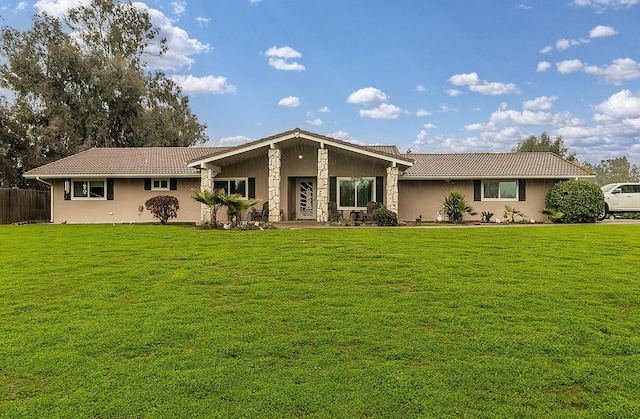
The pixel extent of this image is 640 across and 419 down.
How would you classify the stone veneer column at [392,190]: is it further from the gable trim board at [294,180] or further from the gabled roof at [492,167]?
the gabled roof at [492,167]

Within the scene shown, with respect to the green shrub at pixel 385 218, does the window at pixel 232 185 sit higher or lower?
higher

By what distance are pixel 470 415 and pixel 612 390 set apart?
1343 millimetres

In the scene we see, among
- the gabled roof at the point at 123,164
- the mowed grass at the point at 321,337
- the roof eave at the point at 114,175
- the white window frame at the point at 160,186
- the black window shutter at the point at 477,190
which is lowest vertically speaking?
the mowed grass at the point at 321,337

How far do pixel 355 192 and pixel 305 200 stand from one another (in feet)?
9.22

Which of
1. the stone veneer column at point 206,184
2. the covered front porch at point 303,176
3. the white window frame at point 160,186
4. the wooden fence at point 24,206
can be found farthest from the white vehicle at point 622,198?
the wooden fence at point 24,206

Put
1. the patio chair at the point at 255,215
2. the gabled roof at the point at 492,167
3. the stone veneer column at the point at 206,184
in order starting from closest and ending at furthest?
the stone veneer column at the point at 206,184 → the patio chair at the point at 255,215 → the gabled roof at the point at 492,167

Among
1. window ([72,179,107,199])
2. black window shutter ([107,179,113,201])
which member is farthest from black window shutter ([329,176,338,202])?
window ([72,179,107,199])

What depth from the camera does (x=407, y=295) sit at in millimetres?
6043

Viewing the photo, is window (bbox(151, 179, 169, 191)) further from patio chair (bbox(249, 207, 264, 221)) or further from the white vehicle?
the white vehicle

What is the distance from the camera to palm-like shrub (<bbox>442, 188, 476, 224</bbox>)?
63.2 feet

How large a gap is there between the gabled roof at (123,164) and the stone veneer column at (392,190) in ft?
30.4

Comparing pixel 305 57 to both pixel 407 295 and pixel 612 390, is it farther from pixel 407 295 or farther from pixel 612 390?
pixel 612 390

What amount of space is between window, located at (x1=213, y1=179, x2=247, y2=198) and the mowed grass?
41.9ft

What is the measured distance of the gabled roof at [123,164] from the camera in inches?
816
